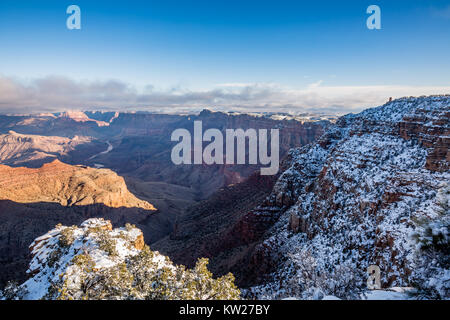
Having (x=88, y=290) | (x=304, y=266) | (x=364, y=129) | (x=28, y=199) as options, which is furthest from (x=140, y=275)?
(x=28, y=199)

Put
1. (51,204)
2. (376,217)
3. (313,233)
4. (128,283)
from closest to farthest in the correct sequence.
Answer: (128,283) < (376,217) < (313,233) < (51,204)

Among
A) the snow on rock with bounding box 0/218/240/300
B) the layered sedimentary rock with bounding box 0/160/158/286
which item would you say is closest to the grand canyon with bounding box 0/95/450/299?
the snow on rock with bounding box 0/218/240/300

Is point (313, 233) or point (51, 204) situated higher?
point (313, 233)

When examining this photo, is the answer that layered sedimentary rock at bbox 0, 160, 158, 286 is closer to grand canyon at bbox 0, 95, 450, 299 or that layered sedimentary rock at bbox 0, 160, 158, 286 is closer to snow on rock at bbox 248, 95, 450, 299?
grand canyon at bbox 0, 95, 450, 299

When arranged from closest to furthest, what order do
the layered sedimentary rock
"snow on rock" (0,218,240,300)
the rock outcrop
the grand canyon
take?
"snow on rock" (0,218,240,300) < the grand canyon < the layered sedimentary rock < the rock outcrop

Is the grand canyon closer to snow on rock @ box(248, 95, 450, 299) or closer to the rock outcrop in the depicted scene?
snow on rock @ box(248, 95, 450, 299)

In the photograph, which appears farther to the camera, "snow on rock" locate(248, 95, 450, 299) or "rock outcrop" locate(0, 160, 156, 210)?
"rock outcrop" locate(0, 160, 156, 210)

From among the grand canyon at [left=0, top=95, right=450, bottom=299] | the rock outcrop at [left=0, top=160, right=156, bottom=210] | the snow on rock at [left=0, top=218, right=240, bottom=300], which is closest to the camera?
the snow on rock at [left=0, top=218, right=240, bottom=300]

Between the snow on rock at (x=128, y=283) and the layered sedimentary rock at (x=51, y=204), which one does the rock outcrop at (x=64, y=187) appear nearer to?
the layered sedimentary rock at (x=51, y=204)

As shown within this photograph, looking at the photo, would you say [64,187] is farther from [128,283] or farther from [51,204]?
[128,283]

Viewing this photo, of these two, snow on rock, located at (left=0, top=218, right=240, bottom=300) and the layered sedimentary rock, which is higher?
snow on rock, located at (left=0, top=218, right=240, bottom=300)

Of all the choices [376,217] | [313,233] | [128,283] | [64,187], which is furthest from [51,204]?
[376,217]
